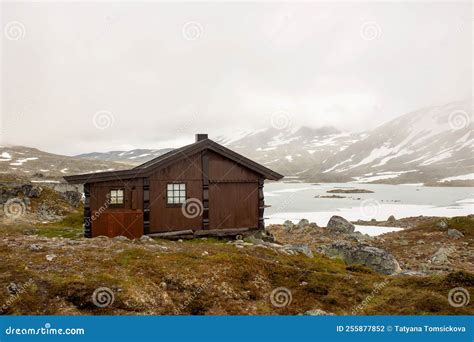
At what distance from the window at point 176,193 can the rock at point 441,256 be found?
1771 centimetres

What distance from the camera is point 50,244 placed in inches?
707

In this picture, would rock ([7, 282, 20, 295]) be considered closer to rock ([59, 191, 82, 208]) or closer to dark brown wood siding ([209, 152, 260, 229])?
dark brown wood siding ([209, 152, 260, 229])

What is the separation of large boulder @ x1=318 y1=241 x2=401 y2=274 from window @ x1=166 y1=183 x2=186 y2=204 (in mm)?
10072

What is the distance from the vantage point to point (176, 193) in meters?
23.8

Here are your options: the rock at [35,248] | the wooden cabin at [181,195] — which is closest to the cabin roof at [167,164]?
the wooden cabin at [181,195]

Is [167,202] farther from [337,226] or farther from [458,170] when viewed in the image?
[458,170]

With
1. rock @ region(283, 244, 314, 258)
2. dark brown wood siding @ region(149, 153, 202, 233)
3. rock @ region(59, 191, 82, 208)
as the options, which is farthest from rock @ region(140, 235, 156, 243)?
rock @ region(59, 191, 82, 208)

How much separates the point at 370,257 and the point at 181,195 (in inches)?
461

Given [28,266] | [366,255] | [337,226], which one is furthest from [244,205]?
[337,226]

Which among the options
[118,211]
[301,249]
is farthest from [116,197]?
[301,249]

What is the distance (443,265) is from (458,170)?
186 m

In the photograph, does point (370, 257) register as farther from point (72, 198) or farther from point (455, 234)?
point (72, 198)

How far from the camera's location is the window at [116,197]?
22688mm

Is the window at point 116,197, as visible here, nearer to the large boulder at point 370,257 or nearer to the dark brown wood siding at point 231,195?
the dark brown wood siding at point 231,195
